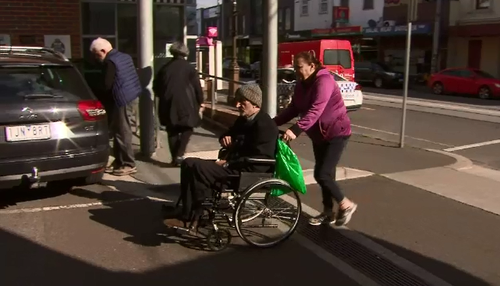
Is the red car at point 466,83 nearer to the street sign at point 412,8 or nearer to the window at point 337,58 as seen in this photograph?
the window at point 337,58

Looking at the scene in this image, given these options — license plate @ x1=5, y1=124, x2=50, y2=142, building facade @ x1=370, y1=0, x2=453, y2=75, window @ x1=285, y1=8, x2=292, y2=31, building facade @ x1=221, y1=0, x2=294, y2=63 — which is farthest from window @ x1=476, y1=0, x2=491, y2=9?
license plate @ x1=5, y1=124, x2=50, y2=142

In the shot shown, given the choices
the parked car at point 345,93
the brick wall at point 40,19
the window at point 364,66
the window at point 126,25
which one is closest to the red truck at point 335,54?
the parked car at point 345,93

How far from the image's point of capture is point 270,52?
820cm

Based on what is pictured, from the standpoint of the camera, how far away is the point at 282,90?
1471cm

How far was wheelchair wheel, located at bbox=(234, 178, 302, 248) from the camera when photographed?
4.63m

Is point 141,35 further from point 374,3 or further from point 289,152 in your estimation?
point 374,3

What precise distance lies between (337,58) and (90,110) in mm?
17778

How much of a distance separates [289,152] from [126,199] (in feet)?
7.55

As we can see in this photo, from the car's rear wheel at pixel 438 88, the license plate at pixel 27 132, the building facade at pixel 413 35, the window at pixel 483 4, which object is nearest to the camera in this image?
the license plate at pixel 27 132

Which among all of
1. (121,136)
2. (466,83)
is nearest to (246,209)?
(121,136)

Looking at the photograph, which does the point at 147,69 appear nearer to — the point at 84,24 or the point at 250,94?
the point at 250,94

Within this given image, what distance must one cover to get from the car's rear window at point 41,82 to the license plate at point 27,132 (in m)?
0.32

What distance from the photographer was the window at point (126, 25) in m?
11.1

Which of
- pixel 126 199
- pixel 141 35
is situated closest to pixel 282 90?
pixel 141 35
